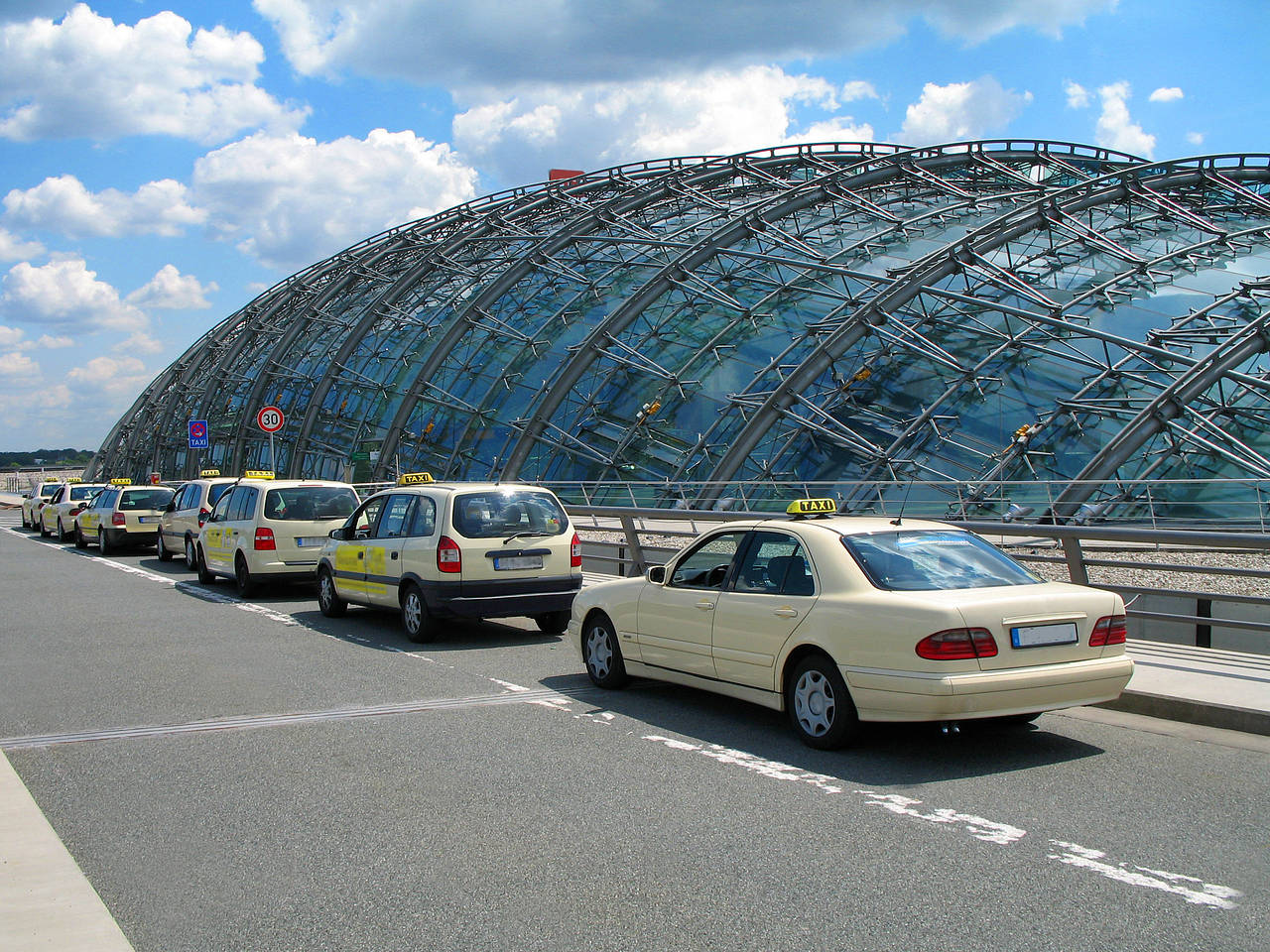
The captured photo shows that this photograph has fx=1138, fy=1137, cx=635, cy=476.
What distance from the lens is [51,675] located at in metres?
10.2

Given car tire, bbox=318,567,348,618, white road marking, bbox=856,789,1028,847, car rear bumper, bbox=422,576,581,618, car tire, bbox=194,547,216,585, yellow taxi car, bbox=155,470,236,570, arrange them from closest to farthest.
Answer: white road marking, bbox=856,789,1028,847
car rear bumper, bbox=422,576,581,618
car tire, bbox=318,567,348,618
car tire, bbox=194,547,216,585
yellow taxi car, bbox=155,470,236,570

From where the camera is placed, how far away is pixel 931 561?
739 centimetres

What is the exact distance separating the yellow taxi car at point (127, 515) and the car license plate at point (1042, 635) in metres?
23.9

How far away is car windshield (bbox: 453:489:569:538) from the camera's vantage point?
12.4m

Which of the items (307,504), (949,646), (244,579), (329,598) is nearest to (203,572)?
(244,579)

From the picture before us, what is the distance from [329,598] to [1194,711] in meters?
10.2

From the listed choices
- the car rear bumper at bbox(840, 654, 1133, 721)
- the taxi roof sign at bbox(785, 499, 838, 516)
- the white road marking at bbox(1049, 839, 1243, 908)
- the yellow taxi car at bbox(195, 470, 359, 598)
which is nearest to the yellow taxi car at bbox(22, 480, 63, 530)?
the yellow taxi car at bbox(195, 470, 359, 598)

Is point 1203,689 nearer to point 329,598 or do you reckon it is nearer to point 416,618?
point 416,618

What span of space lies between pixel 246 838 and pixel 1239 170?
3030 centimetres

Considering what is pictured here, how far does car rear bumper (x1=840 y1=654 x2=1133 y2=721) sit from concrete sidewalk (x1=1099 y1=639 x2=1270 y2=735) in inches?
47.4

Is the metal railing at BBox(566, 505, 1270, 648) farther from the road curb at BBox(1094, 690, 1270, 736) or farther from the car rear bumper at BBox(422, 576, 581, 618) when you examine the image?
the car rear bumper at BBox(422, 576, 581, 618)

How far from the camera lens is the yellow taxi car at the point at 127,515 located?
26.8 m

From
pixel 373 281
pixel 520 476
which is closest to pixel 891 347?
pixel 520 476

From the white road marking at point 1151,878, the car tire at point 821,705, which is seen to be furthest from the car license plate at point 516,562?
the white road marking at point 1151,878
